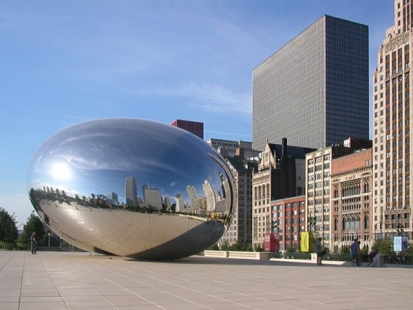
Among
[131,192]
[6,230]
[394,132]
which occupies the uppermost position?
[394,132]

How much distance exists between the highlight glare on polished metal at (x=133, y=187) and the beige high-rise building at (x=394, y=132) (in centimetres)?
10013

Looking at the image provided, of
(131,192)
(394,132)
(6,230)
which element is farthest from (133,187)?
(394,132)

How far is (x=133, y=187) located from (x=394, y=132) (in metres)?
114

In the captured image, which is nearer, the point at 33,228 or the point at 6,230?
the point at 6,230

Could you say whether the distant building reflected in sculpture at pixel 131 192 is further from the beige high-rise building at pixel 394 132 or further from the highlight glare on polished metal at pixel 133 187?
the beige high-rise building at pixel 394 132

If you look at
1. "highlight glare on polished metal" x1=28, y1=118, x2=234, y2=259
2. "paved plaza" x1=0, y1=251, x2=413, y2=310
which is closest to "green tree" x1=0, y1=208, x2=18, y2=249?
"highlight glare on polished metal" x1=28, y1=118, x2=234, y2=259

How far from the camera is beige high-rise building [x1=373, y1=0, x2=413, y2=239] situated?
4870 inches

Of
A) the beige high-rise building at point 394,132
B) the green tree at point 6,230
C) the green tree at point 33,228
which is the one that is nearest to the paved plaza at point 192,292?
the green tree at point 6,230

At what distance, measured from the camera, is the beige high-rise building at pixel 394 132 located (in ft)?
406

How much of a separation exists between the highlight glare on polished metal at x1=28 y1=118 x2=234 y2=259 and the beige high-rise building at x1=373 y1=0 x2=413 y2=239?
100130 millimetres

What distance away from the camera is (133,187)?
24.8 metres

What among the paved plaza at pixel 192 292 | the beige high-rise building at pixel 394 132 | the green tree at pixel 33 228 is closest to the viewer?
the paved plaza at pixel 192 292

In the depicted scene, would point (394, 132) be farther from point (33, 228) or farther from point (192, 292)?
point (192, 292)

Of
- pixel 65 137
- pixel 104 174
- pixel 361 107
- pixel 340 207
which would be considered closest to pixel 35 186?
pixel 65 137
